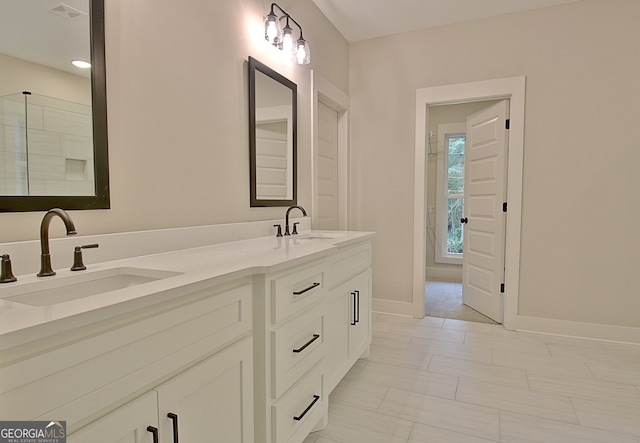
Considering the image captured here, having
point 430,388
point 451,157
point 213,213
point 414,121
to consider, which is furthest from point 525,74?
point 213,213

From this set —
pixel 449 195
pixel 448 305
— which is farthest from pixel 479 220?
pixel 449 195

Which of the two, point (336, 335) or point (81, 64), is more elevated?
point (81, 64)

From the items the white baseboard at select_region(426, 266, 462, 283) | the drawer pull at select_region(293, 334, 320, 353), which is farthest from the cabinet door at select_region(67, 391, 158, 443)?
the white baseboard at select_region(426, 266, 462, 283)

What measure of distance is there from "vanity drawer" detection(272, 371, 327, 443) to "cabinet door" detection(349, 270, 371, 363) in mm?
524

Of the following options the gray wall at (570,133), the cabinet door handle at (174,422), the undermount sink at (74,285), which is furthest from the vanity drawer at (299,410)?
the gray wall at (570,133)

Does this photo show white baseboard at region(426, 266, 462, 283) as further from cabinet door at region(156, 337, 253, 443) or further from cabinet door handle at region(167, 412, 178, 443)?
cabinet door handle at region(167, 412, 178, 443)

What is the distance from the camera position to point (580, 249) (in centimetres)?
287

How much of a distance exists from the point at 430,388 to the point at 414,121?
7.68 feet

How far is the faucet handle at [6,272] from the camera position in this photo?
93cm

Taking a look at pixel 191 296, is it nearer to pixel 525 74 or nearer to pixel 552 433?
pixel 552 433

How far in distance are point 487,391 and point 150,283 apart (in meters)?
2.00

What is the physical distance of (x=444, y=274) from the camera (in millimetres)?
5219

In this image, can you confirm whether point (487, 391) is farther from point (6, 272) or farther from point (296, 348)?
point (6, 272)

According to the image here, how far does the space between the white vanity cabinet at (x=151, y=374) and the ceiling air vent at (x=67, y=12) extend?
1.01m
